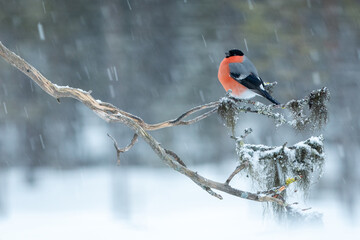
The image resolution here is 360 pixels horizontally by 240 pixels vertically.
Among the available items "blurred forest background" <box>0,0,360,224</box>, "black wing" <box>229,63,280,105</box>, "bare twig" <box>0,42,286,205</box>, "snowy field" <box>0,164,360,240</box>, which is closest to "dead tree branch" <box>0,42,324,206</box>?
"bare twig" <box>0,42,286,205</box>

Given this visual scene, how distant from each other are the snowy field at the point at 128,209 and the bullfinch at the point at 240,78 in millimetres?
1881

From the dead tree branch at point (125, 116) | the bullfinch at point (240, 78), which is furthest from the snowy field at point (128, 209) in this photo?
the dead tree branch at point (125, 116)

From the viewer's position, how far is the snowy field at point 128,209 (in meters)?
5.29

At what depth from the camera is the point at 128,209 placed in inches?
256

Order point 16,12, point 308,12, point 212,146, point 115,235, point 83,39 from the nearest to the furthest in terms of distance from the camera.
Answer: point 115,235 → point 308,12 → point 16,12 → point 83,39 → point 212,146

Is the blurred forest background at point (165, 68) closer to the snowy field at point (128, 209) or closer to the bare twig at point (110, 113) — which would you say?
the snowy field at point (128, 209)

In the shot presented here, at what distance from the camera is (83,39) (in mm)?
6832

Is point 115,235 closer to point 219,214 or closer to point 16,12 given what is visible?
point 219,214

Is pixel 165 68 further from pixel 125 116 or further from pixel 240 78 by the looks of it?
pixel 125 116

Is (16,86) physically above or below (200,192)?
above

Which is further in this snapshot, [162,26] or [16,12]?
[162,26]

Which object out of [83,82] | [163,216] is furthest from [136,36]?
[163,216]

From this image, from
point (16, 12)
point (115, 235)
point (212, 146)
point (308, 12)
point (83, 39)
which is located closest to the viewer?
point (115, 235)

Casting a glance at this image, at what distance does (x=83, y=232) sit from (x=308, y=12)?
4.45 m
